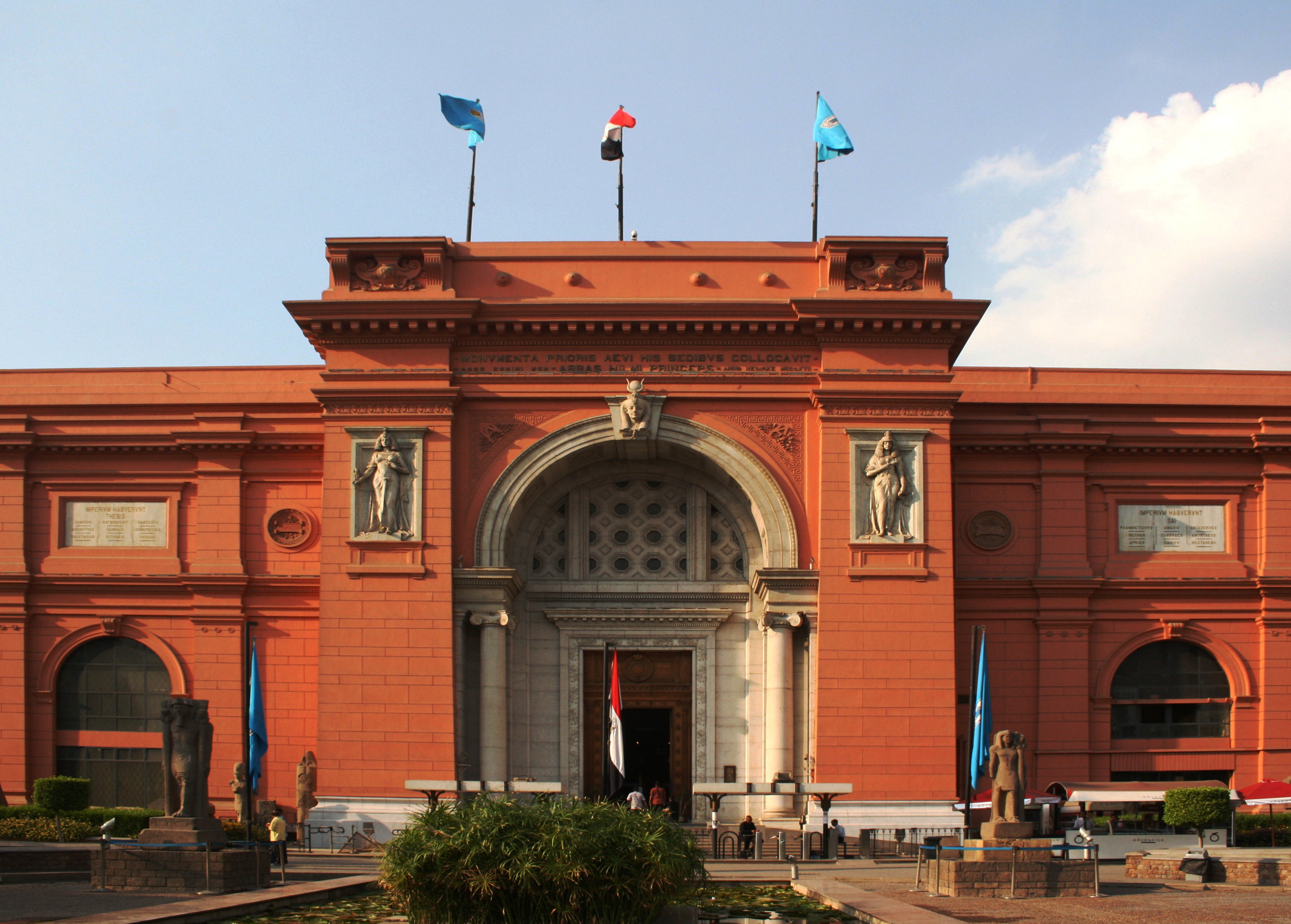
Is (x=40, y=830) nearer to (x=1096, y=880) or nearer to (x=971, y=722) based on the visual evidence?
(x=971, y=722)

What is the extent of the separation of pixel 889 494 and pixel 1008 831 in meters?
9.79

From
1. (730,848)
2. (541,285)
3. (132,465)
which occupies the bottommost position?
(730,848)

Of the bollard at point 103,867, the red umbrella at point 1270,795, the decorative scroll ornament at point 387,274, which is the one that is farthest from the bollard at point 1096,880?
the decorative scroll ornament at point 387,274

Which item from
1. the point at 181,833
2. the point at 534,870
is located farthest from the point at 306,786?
the point at 534,870

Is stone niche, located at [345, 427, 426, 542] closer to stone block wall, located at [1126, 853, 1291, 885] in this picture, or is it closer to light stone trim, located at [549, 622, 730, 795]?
light stone trim, located at [549, 622, 730, 795]

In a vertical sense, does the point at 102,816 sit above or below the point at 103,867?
below

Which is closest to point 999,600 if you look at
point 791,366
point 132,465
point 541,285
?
point 791,366

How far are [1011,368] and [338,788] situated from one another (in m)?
18.6

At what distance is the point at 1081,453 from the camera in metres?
31.9

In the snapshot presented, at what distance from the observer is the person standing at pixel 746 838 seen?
26.5 meters

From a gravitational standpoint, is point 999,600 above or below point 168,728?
above

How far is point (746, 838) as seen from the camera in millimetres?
26672

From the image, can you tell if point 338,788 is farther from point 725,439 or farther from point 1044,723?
point 1044,723

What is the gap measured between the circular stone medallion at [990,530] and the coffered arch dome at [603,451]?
198 inches
